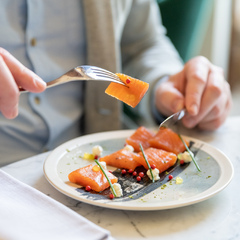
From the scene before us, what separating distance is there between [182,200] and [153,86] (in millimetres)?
714

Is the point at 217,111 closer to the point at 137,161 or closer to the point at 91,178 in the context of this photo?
the point at 137,161

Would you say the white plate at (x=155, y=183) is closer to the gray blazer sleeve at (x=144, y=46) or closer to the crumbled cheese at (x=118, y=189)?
the crumbled cheese at (x=118, y=189)

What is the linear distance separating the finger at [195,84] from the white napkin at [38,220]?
553mm

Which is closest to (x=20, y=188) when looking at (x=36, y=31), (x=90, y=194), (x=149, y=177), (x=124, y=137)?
(x=90, y=194)

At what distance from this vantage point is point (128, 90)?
35.3 inches

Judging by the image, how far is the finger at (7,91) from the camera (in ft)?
2.09

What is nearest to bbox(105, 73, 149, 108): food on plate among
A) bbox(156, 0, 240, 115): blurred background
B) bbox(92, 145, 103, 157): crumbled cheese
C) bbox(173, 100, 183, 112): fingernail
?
bbox(92, 145, 103, 157): crumbled cheese

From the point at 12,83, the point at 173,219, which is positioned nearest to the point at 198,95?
the point at 173,219

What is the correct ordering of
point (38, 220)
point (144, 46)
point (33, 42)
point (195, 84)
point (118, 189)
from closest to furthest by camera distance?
point (38, 220)
point (118, 189)
point (195, 84)
point (33, 42)
point (144, 46)

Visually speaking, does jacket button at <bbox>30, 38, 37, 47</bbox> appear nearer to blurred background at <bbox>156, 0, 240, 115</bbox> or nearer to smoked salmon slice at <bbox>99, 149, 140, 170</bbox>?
smoked salmon slice at <bbox>99, 149, 140, 170</bbox>

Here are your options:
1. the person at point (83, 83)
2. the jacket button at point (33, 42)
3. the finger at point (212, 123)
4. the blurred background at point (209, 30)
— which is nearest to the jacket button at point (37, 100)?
the person at point (83, 83)

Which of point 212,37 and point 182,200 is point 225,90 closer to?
point 182,200

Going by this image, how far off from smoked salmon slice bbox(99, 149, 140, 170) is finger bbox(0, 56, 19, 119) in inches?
11.5

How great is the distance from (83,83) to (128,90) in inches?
22.2
